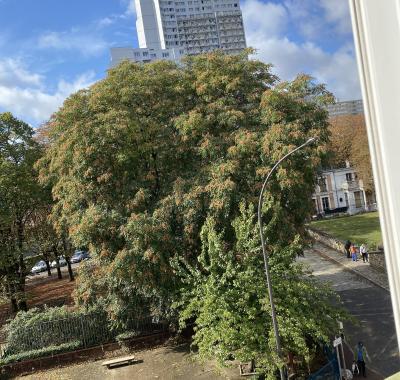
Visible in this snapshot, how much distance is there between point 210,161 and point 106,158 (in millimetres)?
2902

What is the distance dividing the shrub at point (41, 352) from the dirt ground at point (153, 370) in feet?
1.80

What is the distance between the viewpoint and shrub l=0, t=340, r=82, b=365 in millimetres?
13539

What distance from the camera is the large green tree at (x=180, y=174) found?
11197mm

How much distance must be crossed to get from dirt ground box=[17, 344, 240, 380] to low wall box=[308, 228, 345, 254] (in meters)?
11.2

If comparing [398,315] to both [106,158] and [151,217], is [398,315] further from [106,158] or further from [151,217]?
[106,158]

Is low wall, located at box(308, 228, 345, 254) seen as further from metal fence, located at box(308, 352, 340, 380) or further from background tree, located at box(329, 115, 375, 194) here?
background tree, located at box(329, 115, 375, 194)

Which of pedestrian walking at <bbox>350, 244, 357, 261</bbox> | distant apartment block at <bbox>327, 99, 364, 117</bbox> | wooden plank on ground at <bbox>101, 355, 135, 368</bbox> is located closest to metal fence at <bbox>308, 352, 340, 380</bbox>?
wooden plank on ground at <bbox>101, 355, 135, 368</bbox>

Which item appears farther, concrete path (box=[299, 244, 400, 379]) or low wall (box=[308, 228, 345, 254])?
low wall (box=[308, 228, 345, 254])

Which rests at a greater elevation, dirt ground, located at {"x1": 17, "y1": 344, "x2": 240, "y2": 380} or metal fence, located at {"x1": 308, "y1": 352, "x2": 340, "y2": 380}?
metal fence, located at {"x1": 308, "y1": 352, "x2": 340, "y2": 380}

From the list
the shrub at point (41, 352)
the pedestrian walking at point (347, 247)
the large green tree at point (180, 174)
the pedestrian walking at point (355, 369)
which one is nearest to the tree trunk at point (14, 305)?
the shrub at point (41, 352)

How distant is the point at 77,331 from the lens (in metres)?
14.4

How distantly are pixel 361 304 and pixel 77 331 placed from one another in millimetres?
8885

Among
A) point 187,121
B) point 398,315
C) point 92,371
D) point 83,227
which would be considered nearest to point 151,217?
point 83,227

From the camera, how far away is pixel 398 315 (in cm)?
99
